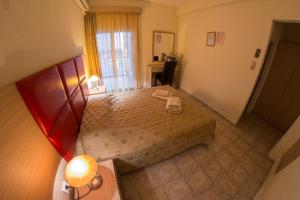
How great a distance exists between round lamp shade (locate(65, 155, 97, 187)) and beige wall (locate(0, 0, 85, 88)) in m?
0.64

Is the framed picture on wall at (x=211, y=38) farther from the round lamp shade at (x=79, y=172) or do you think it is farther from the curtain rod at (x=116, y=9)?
the round lamp shade at (x=79, y=172)

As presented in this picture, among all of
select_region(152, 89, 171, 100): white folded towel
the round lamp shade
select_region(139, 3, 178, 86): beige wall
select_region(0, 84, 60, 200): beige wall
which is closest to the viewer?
select_region(0, 84, 60, 200): beige wall

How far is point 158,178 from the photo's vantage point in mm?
1551

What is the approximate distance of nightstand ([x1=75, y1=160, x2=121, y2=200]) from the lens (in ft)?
3.23

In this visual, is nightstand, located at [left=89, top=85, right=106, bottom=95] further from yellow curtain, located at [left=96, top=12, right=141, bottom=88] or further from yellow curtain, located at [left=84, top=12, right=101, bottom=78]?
yellow curtain, located at [left=96, top=12, right=141, bottom=88]

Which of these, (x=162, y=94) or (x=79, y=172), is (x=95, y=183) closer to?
(x=79, y=172)

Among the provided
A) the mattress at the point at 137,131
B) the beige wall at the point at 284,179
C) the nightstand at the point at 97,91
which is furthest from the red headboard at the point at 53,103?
the beige wall at the point at 284,179

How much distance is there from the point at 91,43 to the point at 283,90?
4200mm

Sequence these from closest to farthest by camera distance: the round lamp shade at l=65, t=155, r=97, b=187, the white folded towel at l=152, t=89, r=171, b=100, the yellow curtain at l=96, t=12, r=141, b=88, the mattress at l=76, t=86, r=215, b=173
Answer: the round lamp shade at l=65, t=155, r=97, b=187 → the mattress at l=76, t=86, r=215, b=173 → the white folded towel at l=152, t=89, r=171, b=100 → the yellow curtain at l=96, t=12, r=141, b=88

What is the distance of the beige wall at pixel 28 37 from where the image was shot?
738 millimetres

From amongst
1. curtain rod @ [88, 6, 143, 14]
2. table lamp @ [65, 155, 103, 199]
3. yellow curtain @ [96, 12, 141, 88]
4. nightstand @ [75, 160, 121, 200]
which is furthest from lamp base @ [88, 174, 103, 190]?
curtain rod @ [88, 6, 143, 14]

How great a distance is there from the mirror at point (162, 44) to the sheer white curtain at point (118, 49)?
26.0 inches

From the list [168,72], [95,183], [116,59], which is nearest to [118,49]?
[116,59]

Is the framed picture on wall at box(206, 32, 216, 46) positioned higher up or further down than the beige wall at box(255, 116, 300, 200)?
higher up
